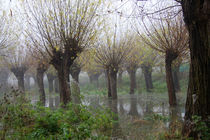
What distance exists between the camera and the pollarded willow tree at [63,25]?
381 inches

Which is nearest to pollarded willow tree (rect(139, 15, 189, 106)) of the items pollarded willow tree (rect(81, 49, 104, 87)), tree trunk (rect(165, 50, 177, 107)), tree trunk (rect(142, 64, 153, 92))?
tree trunk (rect(165, 50, 177, 107))

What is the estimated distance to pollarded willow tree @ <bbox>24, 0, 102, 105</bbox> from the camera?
381 inches

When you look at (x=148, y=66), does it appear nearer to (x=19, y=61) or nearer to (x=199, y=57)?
(x=19, y=61)

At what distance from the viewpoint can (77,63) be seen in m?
20.2

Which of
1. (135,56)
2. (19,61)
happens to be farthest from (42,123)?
(19,61)

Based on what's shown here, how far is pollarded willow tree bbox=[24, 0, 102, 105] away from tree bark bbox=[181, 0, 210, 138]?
245 inches

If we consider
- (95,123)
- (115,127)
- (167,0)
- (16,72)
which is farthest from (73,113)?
(16,72)

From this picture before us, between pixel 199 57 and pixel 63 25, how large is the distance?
7060mm

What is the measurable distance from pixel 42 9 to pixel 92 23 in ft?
8.96

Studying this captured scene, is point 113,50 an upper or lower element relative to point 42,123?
upper

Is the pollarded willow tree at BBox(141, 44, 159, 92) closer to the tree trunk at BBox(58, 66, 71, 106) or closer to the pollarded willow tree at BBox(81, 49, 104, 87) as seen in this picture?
the pollarded willow tree at BBox(81, 49, 104, 87)

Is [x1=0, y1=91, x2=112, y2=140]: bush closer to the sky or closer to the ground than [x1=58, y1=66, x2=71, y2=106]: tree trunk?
closer to the ground

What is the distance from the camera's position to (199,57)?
4594 mm

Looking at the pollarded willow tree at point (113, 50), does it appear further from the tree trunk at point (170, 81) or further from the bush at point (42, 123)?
the bush at point (42, 123)
